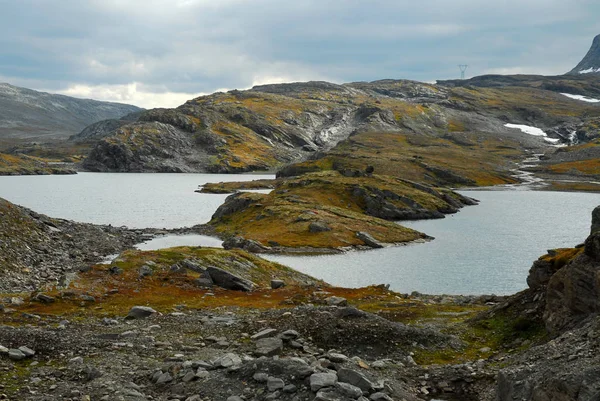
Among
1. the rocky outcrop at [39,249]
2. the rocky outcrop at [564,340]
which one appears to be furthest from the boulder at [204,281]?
the rocky outcrop at [564,340]

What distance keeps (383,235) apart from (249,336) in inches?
3883

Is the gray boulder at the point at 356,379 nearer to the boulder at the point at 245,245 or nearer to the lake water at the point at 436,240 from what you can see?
the lake water at the point at 436,240

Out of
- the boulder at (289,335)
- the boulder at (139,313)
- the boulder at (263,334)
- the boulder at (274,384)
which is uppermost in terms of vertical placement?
the boulder at (274,384)

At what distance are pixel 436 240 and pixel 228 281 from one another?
265ft

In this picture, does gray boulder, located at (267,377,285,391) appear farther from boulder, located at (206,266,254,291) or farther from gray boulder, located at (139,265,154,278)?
gray boulder, located at (139,265,154,278)

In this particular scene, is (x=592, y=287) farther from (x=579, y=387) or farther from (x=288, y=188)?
(x=288, y=188)

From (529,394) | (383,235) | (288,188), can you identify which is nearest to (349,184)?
(288,188)

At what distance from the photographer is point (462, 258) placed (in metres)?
106

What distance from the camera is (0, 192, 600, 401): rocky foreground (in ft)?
72.7

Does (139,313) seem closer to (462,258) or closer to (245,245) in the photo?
(245,245)

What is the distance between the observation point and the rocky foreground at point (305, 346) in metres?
22.2

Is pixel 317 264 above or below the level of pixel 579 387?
below

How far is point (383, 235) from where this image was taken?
12925cm

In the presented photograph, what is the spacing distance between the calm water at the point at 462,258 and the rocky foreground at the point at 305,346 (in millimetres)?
37246
